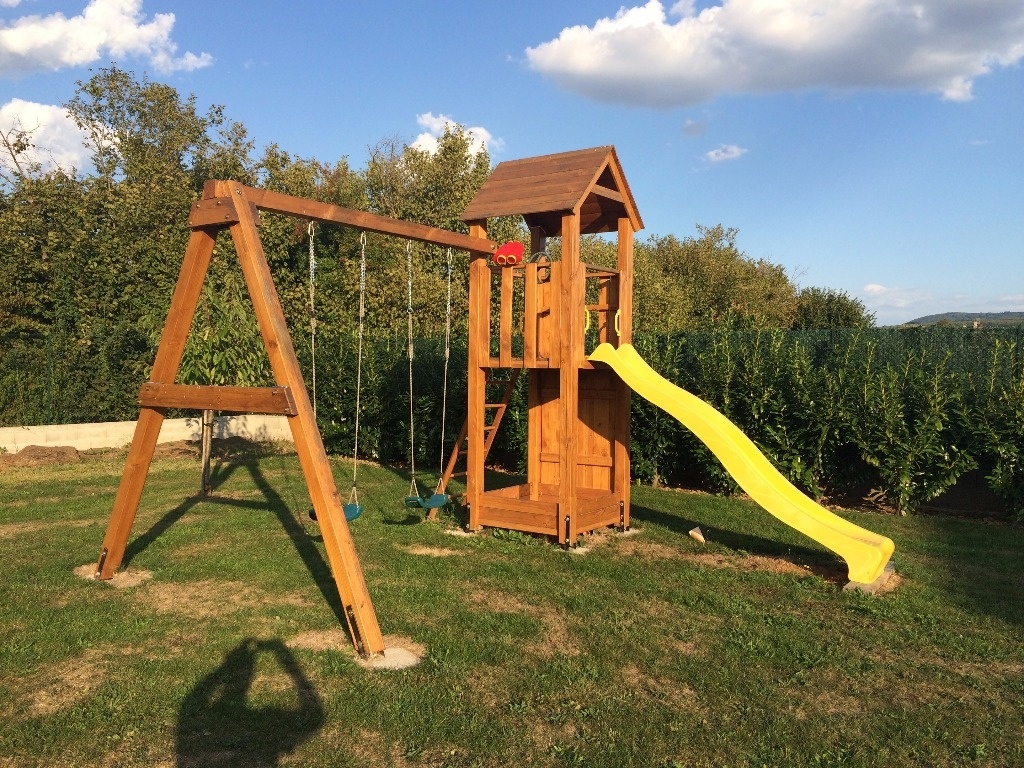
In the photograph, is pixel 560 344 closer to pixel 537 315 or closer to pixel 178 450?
pixel 537 315

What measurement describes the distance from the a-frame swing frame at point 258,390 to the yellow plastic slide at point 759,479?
243cm

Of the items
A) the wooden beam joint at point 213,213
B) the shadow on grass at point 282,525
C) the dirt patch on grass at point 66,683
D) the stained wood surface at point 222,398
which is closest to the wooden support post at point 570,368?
the shadow on grass at point 282,525

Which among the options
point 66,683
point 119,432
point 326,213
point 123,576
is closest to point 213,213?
point 326,213

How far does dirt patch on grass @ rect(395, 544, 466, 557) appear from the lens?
7082 mm

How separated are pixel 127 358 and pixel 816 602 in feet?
43.7

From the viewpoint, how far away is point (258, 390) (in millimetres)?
5012

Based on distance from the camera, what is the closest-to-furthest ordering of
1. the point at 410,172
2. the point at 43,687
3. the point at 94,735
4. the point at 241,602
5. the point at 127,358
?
the point at 94,735
the point at 43,687
the point at 241,602
the point at 127,358
the point at 410,172

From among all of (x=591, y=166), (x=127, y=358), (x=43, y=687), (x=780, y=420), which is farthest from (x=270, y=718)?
(x=127, y=358)

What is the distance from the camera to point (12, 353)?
13.9 metres

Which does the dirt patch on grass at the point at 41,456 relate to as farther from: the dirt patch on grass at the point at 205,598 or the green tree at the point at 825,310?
the green tree at the point at 825,310

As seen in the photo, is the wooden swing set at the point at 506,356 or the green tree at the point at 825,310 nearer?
the wooden swing set at the point at 506,356

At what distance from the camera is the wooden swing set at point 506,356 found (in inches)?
191

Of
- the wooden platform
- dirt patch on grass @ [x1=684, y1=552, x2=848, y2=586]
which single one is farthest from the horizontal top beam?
dirt patch on grass @ [x1=684, y1=552, x2=848, y2=586]

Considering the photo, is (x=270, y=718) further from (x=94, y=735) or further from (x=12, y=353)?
(x=12, y=353)
